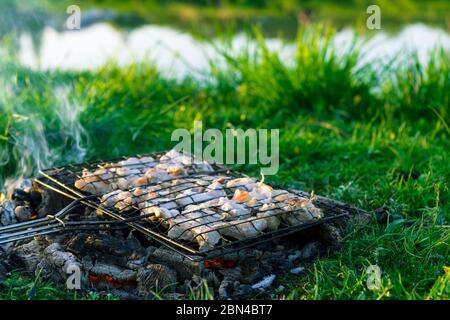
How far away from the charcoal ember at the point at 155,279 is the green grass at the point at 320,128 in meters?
0.34

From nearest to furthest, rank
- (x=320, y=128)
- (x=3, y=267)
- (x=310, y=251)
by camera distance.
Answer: (x=3, y=267), (x=310, y=251), (x=320, y=128)

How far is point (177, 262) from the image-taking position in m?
3.23

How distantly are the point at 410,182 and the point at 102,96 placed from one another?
2.51 metres

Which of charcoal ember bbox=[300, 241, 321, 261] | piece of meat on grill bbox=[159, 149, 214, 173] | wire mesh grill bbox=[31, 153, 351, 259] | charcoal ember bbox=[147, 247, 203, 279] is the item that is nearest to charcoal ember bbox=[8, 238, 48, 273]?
wire mesh grill bbox=[31, 153, 351, 259]

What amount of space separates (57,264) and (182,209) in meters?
0.62

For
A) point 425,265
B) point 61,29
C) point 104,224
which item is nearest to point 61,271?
point 104,224

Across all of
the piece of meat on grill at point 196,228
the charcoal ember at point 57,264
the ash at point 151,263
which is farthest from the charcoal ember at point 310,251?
the charcoal ember at point 57,264

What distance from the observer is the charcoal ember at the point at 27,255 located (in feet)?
11.2

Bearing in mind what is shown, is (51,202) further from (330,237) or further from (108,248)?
(330,237)

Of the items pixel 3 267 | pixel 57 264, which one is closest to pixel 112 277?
pixel 57 264

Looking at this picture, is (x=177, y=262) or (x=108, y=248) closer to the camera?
(x=177, y=262)

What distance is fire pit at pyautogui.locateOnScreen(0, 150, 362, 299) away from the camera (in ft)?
10.5

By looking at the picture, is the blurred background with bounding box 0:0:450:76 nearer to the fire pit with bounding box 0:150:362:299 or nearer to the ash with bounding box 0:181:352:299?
the fire pit with bounding box 0:150:362:299

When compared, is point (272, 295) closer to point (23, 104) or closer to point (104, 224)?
point (104, 224)
